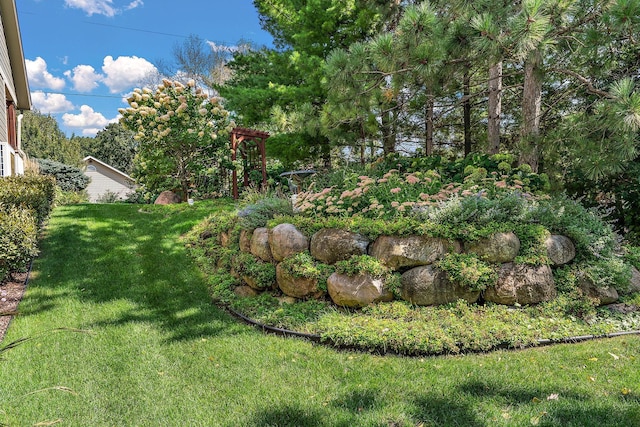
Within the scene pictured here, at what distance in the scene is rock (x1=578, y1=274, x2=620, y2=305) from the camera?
13.1 ft

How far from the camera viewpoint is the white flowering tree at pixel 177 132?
1005 centimetres

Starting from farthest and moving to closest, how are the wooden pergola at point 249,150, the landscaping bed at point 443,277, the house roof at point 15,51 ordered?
the wooden pergola at point 249,150
the house roof at point 15,51
the landscaping bed at point 443,277

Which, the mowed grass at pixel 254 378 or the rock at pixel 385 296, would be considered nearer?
the mowed grass at pixel 254 378

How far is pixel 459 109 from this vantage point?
40.6 feet

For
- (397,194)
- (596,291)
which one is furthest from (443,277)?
(596,291)

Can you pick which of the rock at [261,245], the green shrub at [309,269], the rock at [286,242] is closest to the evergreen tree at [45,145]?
the rock at [261,245]

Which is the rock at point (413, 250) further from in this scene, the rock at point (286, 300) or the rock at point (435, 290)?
the rock at point (286, 300)

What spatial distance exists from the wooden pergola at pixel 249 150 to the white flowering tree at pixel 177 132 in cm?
33

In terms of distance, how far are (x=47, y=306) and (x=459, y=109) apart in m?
11.7

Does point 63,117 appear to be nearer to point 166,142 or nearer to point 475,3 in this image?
point 166,142

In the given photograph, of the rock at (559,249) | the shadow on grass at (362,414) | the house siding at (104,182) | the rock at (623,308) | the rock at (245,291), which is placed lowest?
the shadow on grass at (362,414)

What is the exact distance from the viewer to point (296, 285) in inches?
169

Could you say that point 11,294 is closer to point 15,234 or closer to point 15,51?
point 15,234

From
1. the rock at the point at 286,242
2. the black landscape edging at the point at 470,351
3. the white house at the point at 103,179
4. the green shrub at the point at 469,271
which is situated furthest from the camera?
the white house at the point at 103,179
